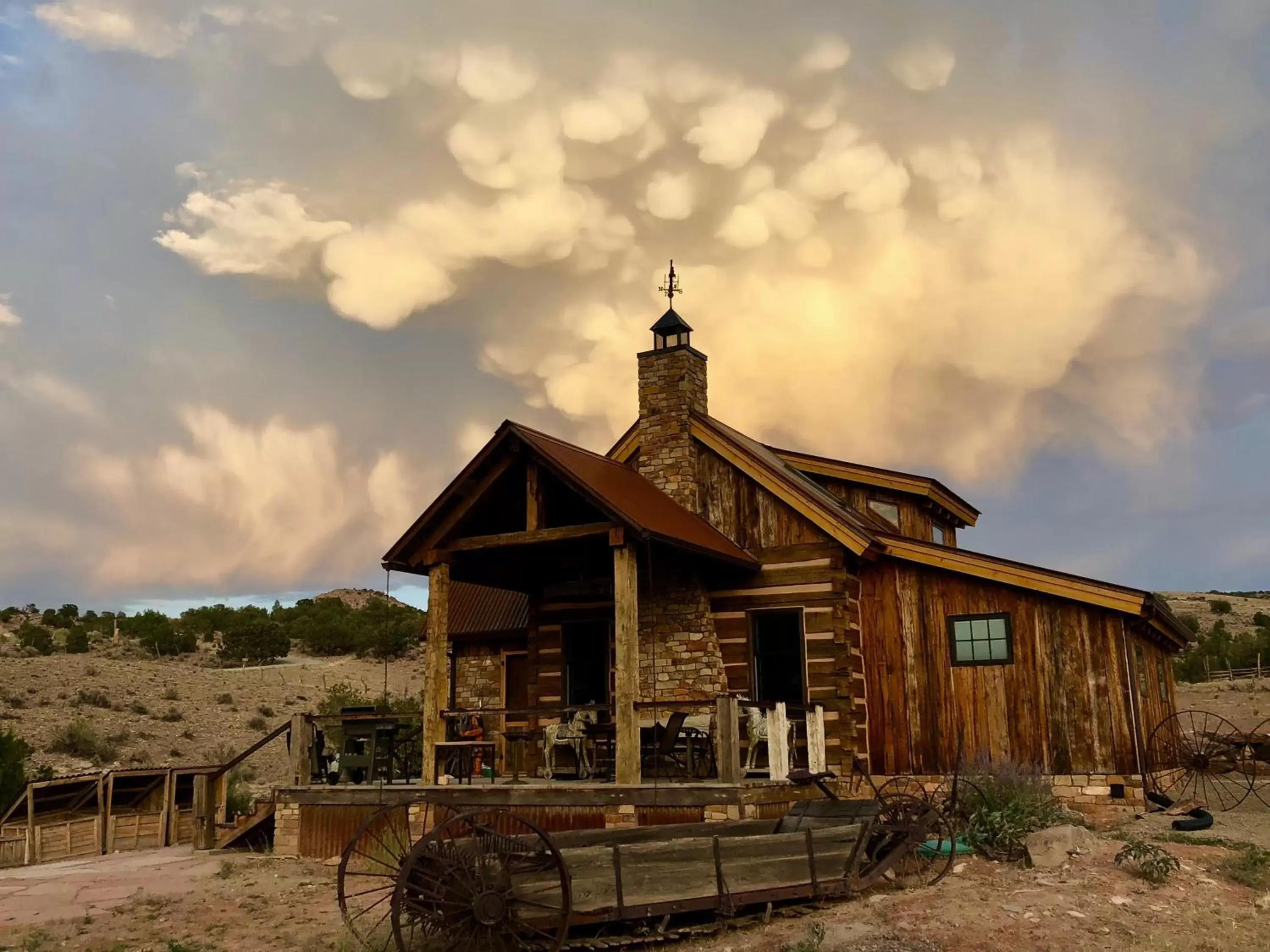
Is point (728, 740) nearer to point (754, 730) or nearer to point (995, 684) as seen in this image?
point (754, 730)

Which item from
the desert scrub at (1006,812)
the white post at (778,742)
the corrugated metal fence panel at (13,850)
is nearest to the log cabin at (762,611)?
the white post at (778,742)

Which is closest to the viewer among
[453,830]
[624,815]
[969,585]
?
[453,830]

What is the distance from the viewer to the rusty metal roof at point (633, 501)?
45.1 feet

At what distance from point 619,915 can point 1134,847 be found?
218 inches

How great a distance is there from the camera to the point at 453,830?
401 inches

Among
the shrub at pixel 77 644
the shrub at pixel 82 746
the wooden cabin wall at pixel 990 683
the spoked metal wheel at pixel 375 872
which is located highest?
the shrub at pixel 77 644

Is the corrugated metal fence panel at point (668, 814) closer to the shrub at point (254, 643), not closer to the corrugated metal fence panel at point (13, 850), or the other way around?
the corrugated metal fence panel at point (13, 850)

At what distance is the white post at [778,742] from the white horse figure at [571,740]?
9.19ft

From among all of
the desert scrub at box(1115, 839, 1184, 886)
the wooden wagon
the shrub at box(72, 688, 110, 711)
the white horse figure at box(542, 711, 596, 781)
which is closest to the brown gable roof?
the white horse figure at box(542, 711, 596, 781)

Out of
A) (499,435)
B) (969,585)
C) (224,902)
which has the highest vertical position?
(499,435)

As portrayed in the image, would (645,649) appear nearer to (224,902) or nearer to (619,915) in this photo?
(224,902)

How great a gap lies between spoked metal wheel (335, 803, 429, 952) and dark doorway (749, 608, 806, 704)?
17.4 feet

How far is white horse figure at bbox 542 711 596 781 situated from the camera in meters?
15.1

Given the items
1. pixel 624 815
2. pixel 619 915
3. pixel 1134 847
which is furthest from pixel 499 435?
pixel 1134 847
